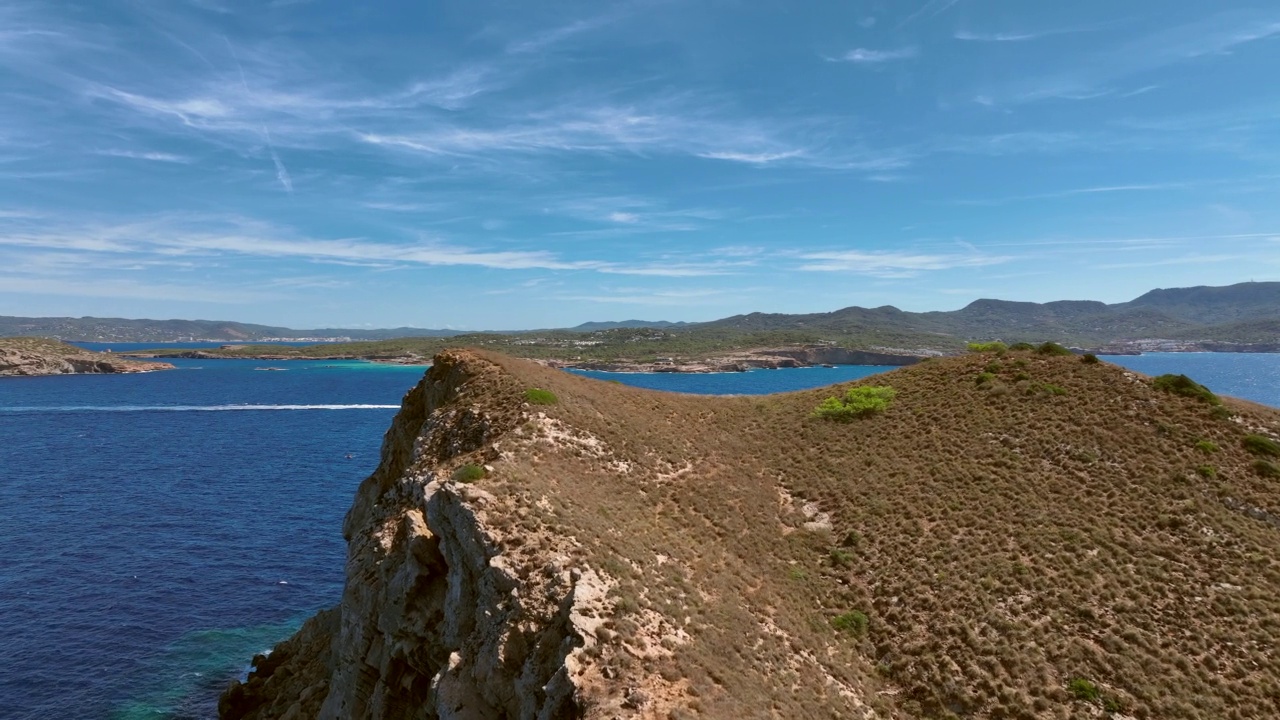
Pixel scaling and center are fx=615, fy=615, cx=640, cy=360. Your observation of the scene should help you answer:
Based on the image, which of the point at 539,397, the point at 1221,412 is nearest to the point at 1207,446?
the point at 1221,412

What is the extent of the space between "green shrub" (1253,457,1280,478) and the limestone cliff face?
39.2m

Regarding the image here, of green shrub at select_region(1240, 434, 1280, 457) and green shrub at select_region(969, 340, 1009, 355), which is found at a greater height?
green shrub at select_region(969, 340, 1009, 355)

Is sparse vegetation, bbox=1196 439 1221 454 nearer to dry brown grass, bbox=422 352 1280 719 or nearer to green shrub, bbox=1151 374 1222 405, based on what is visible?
dry brown grass, bbox=422 352 1280 719

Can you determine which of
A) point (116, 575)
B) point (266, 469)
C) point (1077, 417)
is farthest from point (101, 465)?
point (1077, 417)

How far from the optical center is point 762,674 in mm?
24719

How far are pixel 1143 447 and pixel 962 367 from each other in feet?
59.7

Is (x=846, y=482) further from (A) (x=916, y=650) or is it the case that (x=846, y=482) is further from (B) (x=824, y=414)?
(A) (x=916, y=650)

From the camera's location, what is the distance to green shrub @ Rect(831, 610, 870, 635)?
30.0 m

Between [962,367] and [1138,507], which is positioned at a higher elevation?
[962,367]

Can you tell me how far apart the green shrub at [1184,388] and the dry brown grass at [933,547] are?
95 centimetres

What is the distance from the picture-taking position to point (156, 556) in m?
62.9

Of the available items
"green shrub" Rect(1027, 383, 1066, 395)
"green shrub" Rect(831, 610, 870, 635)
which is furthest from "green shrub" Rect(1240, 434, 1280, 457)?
"green shrub" Rect(831, 610, 870, 635)

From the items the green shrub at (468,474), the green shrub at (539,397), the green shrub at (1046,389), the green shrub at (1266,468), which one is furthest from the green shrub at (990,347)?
the green shrub at (468,474)

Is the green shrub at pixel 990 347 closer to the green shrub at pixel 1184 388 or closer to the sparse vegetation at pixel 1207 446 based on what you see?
the green shrub at pixel 1184 388
